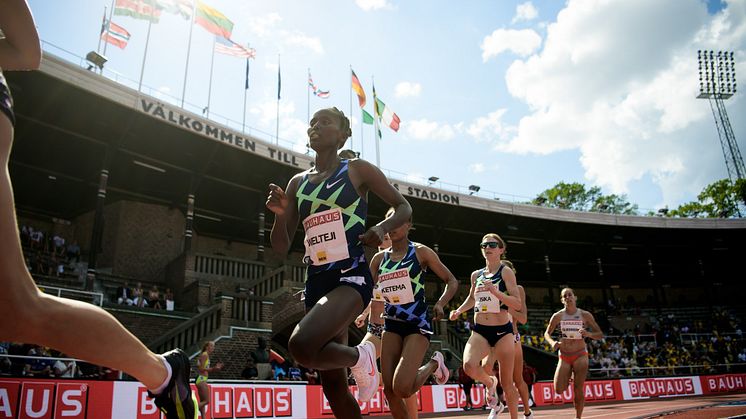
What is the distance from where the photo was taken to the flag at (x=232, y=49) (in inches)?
988

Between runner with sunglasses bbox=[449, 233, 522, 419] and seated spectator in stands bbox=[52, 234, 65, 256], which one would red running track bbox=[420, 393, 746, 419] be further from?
seated spectator in stands bbox=[52, 234, 65, 256]

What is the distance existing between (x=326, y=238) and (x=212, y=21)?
23419mm

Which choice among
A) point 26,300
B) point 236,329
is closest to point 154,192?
point 236,329

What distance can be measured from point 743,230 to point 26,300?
4441cm

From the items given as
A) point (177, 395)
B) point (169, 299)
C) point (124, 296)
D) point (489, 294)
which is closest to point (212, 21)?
point (169, 299)

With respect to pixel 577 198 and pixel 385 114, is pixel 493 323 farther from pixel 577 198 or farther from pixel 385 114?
pixel 577 198

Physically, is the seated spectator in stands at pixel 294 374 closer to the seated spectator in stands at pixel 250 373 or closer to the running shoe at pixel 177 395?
the seated spectator in stands at pixel 250 373

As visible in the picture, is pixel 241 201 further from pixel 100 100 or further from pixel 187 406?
pixel 187 406

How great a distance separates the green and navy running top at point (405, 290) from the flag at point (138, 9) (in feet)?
66.6

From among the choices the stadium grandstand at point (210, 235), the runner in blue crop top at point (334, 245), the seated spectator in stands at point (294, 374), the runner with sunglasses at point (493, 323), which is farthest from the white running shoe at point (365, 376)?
the seated spectator in stands at point (294, 374)

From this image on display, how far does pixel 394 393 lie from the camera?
16.5ft

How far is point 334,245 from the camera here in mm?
3777

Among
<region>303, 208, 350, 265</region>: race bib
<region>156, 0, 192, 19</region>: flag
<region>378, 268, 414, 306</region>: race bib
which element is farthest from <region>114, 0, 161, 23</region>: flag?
<region>303, 208, 350, 265</region>: race bib

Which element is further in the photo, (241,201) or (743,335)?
(743,335)
